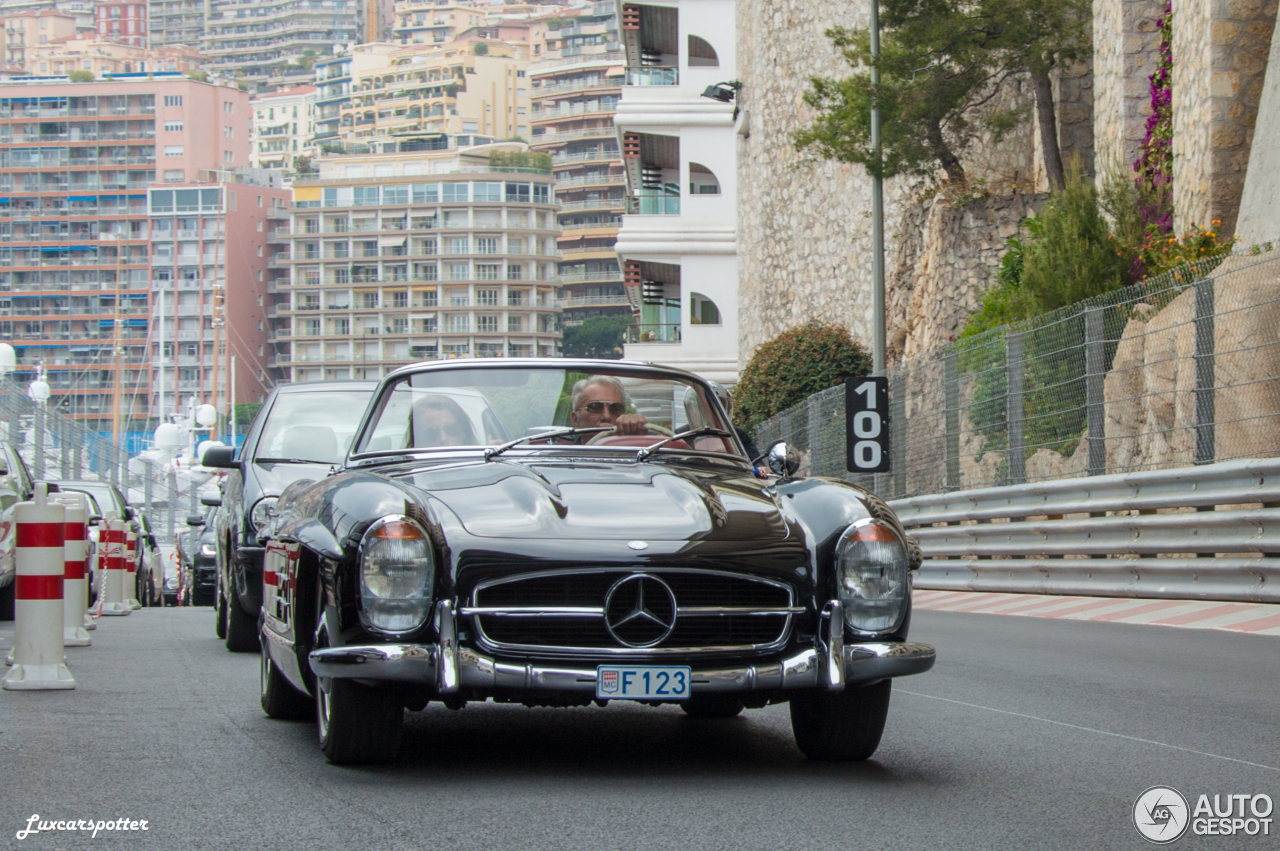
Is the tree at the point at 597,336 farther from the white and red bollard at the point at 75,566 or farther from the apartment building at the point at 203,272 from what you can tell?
the white and red bollard at the point at 75,566

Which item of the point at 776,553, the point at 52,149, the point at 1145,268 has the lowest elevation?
the point at 776,553

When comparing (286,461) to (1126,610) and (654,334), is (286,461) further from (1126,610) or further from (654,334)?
(654,334)

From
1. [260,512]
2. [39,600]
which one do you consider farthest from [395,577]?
[260,512]

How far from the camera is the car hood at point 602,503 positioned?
205 inches

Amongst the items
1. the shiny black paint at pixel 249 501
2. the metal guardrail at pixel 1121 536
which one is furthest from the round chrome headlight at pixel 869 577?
the metal guardrail at pixel 1121 536

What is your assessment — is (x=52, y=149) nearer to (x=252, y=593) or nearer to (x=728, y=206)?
(x=728, y=206)

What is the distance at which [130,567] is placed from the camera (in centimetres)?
2172

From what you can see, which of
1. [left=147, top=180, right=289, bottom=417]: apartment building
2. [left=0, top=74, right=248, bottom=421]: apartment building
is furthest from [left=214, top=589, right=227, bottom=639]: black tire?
[left=0, top=74, right=248, bottom=421]: apartment building

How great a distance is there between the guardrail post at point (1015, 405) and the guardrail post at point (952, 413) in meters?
1.63

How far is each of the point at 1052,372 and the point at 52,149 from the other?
16309cm

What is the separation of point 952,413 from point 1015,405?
2.08m

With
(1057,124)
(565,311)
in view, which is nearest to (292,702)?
Answer: (1057,124)

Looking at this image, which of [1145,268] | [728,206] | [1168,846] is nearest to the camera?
[1168,846]

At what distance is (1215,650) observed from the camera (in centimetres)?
1003
